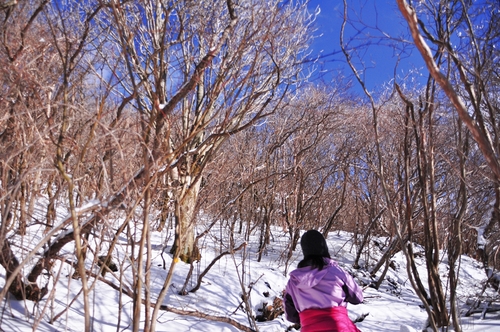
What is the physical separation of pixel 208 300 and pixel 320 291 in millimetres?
3025

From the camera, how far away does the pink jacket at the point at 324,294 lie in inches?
107

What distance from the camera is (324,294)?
109 inches

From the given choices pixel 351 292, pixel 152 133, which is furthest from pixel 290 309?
pixel 152 133

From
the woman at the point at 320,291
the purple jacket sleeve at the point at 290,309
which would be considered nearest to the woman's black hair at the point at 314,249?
the woman at the point at 320,291

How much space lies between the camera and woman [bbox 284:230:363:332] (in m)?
2.71

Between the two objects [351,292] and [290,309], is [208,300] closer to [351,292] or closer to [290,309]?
[290,309]

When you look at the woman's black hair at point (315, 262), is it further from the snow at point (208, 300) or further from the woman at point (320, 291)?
the snow at point (208, 300)

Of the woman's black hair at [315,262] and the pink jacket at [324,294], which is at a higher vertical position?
the woman's black hair at [315,262]

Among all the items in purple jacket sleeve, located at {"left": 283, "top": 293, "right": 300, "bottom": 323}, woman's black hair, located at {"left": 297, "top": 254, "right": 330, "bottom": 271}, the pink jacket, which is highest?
woman's black hair, located at {"left": 297, "top": 254, "right": 330, "bottom": 271}

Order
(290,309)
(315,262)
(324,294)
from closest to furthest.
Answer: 1. (324,294)
2. (315,262)
3. (290,309)

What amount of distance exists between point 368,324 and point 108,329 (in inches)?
166

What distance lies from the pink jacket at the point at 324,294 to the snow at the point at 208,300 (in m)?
1.30

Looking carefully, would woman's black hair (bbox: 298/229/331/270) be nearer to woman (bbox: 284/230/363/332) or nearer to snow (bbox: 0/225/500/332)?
woman (bbox: 284/230/363/332)

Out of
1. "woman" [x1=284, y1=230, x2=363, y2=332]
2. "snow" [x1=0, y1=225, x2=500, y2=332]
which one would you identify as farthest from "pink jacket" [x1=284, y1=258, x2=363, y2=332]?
"snow" [x1=0, y1=225, x2=500, y2=332]
